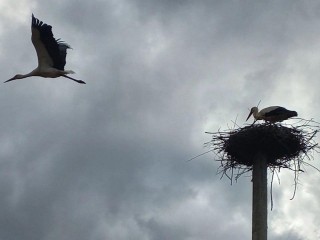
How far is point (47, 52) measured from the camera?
15.7 m

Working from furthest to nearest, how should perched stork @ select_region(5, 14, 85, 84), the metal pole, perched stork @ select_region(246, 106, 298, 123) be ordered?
1. perched stork @ select_region(5, 14, 85, 84)
2. perched stork @ select_region(246, 106, 298, 123)
3. the metal pole

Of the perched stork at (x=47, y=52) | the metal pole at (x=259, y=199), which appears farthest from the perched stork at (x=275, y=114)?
the perched stork at (x=47, y=52)

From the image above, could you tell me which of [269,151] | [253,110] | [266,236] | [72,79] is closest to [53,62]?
[72,79]

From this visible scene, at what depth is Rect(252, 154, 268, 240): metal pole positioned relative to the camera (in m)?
12.1

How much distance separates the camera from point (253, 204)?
12.4 m

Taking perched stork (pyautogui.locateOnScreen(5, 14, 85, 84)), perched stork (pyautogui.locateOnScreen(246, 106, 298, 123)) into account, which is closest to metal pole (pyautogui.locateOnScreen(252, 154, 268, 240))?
perched stork (pyautogui.locateOnScreen(246, 106, 298, 123))

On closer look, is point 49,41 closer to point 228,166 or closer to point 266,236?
point 228,166

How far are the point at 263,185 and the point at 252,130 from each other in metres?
0.99

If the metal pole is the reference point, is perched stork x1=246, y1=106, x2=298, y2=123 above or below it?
above

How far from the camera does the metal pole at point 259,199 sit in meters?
12.1

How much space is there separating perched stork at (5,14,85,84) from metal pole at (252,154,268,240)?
14.6 ft

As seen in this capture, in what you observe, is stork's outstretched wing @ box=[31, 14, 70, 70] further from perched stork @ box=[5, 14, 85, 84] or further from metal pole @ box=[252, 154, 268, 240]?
metal pole @ box=[252, 154, 268, 240]

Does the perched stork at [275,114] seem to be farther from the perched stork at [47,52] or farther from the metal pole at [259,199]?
the perched stork at [47,52]

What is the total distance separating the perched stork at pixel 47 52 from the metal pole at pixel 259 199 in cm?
444
